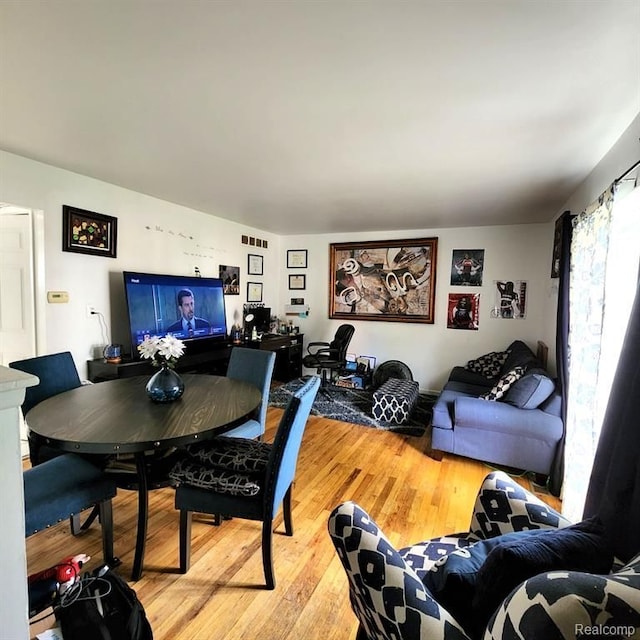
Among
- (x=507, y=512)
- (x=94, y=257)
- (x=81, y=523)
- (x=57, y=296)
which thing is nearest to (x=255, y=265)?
(x=94, y=257)

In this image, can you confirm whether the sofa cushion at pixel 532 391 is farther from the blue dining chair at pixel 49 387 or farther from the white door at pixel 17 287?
the white door at pixel 17 287

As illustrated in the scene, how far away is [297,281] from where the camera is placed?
19.5ft

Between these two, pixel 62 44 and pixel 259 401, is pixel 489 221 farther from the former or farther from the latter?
pixel 62 44

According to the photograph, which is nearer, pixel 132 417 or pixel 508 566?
pixel 508 566

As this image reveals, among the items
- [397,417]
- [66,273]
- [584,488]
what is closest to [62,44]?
[66,273]

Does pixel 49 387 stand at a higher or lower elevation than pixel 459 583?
higher

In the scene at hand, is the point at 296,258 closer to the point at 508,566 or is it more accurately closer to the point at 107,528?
the point at 107,528

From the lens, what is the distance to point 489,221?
14.4 ft

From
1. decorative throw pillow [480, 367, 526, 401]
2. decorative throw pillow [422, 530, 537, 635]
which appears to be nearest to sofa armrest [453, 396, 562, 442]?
decorative throw pillow [480, 367, 526, 401]

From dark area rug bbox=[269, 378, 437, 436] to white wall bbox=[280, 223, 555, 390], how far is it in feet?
2.27

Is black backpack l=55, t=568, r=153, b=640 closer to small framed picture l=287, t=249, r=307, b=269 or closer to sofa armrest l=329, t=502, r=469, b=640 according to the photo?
sofa armrest l=329, t=502, r=469, b=640

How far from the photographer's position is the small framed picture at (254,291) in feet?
17.3

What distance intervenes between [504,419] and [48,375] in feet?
10.9

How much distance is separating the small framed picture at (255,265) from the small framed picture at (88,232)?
2.12m
